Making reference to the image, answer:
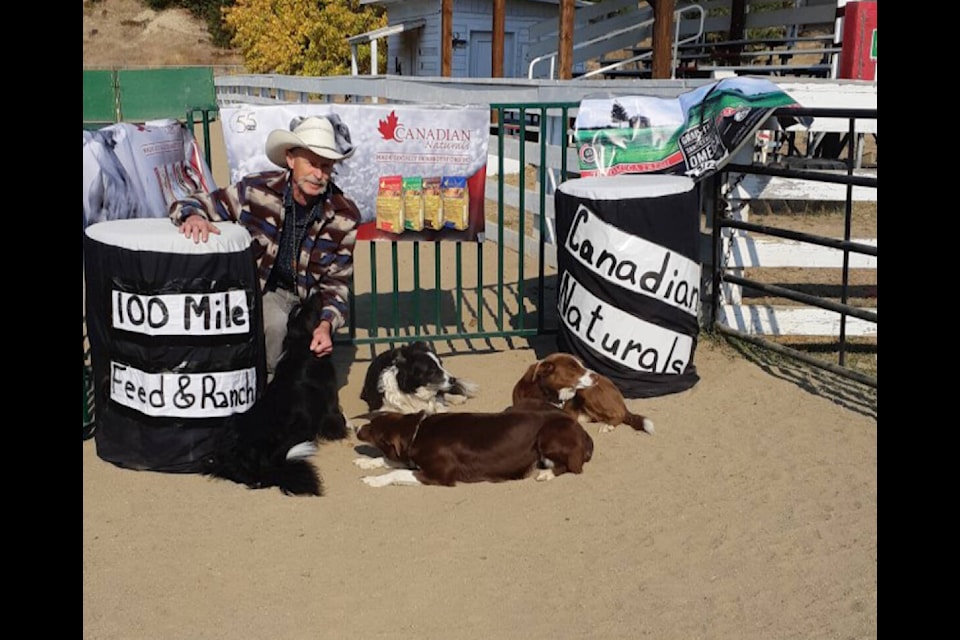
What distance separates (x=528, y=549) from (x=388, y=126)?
321 centimetres

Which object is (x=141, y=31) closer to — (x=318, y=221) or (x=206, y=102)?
(x=206, y=102)

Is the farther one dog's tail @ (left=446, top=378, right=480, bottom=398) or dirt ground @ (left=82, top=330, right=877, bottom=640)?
dog's tail @ (left=446, top=378, right=480, bottom=398)

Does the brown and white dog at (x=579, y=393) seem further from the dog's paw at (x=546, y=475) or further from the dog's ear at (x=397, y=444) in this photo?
the dog's ear at (x=397, y=444)

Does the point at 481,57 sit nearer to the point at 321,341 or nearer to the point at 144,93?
the point at 144,93

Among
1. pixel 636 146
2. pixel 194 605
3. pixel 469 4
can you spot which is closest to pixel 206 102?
pixel 469 4

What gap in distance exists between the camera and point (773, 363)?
6.68m

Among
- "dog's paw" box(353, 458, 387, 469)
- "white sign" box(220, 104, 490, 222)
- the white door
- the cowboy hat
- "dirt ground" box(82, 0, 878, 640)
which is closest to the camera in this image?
"dirt ground" box(82, 0, 878, 640)

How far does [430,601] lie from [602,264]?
2.79 m

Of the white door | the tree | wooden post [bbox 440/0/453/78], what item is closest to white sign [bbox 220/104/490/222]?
wooden post [bbox 440/0/453/78]

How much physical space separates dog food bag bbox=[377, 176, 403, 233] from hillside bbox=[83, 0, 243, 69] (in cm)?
5195

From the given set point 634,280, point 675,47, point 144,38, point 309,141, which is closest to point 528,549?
point 634,280

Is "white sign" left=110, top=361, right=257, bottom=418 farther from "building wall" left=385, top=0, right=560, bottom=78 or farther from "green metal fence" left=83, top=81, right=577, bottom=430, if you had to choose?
A: "building wall" left=385, top=0, right=560, bottom=78

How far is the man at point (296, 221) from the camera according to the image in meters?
5.31

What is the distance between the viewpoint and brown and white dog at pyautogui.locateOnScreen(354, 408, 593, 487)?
480 cm
